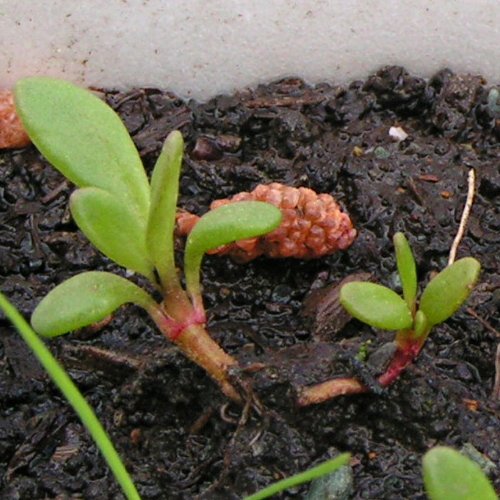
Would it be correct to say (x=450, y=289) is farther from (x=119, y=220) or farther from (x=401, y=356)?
(x=119, y=220)

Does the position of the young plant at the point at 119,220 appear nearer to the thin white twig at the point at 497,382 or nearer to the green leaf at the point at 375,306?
the green leaf at the point at 375,306

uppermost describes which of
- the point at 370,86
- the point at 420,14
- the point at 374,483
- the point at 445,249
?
the point at 420,14

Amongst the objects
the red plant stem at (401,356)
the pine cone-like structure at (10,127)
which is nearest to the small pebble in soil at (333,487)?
the red plant stem at (401,356)

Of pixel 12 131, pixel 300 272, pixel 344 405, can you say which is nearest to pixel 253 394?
pixel 344 405

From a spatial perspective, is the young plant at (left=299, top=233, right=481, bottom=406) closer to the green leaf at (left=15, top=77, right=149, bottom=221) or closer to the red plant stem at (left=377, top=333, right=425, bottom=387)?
the red plant stem at (left=377, top=333, right=425, bottom=387)

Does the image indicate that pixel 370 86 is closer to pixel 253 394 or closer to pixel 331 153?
pixel 331 153

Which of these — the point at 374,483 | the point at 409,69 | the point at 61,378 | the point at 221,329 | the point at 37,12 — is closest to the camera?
the point at 61,378

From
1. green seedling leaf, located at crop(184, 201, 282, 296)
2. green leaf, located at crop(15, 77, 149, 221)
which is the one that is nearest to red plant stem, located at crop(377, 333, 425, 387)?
green seedling leaf, located at crop(184, 201, 282, 296)
